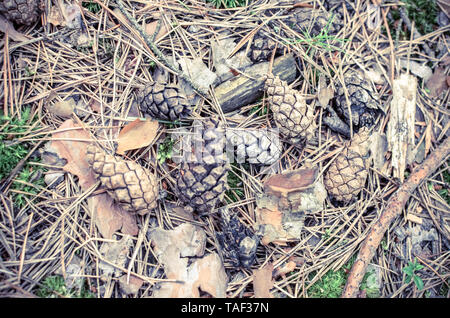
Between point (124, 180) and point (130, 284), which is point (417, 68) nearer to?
point (124, 180)

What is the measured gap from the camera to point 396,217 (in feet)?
6.72

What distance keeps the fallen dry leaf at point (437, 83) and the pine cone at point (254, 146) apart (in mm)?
1334

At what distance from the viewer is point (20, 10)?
1.88 m

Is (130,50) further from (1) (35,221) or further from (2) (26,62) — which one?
(1) (35,221)

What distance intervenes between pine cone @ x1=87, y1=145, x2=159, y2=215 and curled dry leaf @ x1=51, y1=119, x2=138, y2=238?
0.33ft

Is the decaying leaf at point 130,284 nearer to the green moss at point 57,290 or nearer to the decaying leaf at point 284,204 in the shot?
the green moss at point 57,290

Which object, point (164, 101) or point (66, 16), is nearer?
point (164, 101)

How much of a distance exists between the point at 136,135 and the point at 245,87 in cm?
75

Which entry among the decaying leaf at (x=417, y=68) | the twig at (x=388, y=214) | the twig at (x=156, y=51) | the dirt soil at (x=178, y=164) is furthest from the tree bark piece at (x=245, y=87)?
the twig at (x=388, y=214)

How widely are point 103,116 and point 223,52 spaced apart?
87 centimetres

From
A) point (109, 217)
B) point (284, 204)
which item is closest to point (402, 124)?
point (284, 204)

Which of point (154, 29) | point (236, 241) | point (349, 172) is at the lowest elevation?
point (236, 241)
